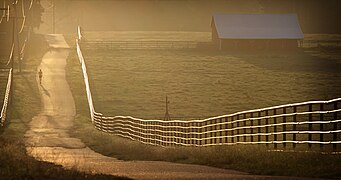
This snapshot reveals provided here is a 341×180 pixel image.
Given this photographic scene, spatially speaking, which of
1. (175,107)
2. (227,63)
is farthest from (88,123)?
(227,63)

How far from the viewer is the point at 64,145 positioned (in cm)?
3738

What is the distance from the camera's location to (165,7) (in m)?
176

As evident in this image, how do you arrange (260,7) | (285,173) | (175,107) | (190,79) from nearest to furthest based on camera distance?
(285,173)
(175,107)
(190,79)
(260,7)

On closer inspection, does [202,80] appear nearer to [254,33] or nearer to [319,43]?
[254,33]

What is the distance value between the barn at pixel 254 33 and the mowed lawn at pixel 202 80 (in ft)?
23.2

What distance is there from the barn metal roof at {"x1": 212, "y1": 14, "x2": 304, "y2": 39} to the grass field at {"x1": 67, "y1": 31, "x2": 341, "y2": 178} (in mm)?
8272

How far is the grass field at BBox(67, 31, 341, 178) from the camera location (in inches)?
797

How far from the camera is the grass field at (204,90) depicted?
20.2m

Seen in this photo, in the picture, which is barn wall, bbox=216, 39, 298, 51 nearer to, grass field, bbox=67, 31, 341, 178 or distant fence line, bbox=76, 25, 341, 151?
grass field, bbox=67, 31, 341, 178

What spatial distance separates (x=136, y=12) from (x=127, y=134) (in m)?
141

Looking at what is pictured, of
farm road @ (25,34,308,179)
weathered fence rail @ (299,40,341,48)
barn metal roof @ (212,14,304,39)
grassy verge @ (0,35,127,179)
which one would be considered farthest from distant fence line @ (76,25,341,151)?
weathered fence rail @ (299,40,341,48)

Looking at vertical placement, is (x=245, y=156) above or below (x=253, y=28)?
below

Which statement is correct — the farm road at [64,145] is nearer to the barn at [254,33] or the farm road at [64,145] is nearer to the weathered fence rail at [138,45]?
the weathered fence rail at [138,45]

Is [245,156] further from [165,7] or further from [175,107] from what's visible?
[165,7]
